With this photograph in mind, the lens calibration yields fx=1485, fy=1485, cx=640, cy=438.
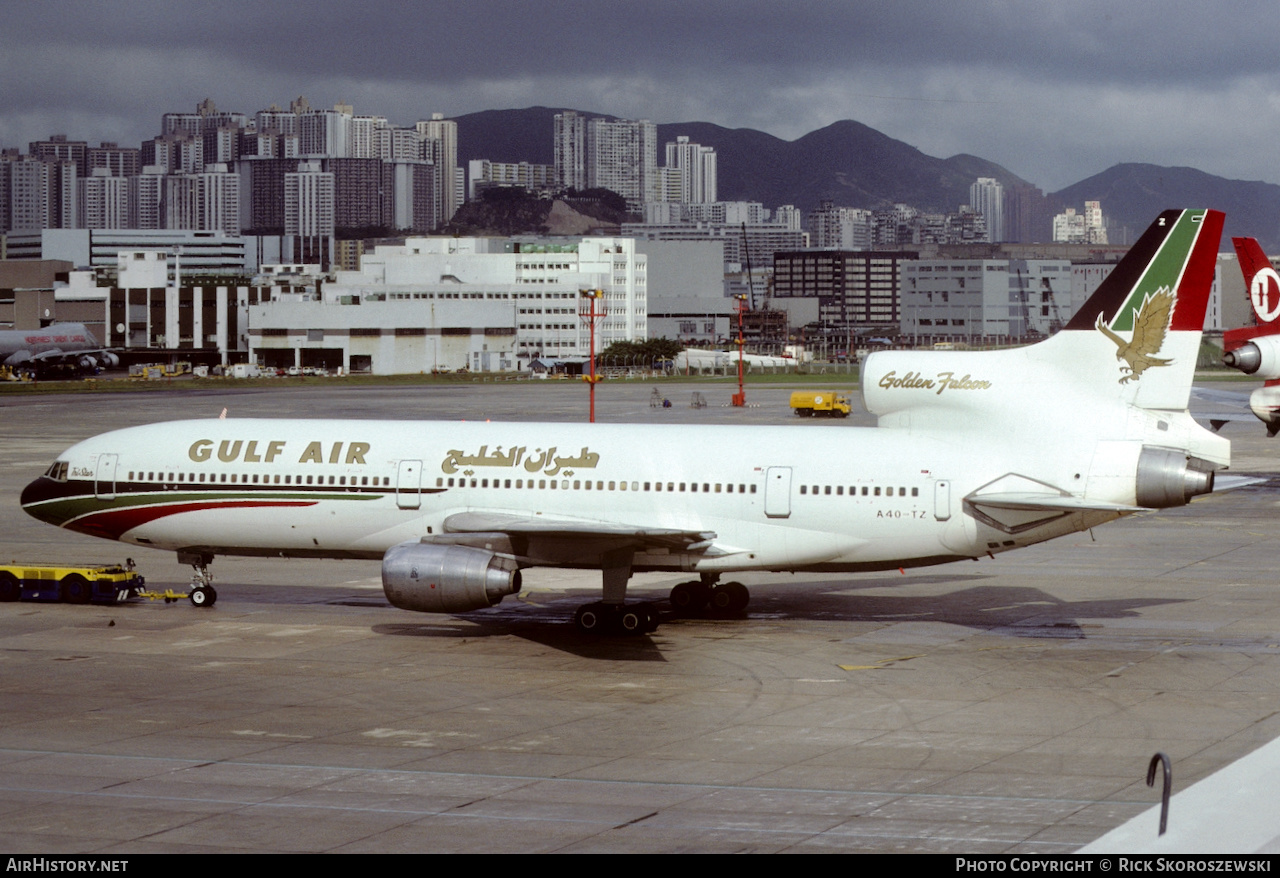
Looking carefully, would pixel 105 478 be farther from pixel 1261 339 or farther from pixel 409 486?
pixel 1261 339

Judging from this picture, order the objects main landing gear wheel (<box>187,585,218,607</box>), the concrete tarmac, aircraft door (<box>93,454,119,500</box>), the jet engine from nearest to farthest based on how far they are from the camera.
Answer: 1. the concrete tarmac
2. aircraft door (<box>93,454,119,500</box>)
3. main landing gear wheel (<box>187,585,218,607</box>)
4. the jet engine

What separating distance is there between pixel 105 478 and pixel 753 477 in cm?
1796

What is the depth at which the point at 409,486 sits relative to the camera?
3841 cm

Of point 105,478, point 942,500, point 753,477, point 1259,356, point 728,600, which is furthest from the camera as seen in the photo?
point 1259,356

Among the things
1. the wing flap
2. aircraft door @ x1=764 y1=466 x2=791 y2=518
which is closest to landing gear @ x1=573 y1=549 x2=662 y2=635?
aircraft door @ x1=764 y1=466 x2=791 y2=518

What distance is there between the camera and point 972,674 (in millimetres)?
32281

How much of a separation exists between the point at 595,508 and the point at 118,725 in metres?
13.9

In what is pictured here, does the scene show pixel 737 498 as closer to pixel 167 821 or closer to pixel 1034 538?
pixel 1034 538

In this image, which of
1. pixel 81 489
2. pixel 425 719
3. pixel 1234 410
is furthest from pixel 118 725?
pixel 1234 410

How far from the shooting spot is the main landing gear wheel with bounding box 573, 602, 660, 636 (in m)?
37.1

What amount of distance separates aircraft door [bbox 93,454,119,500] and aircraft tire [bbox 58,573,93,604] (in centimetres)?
261

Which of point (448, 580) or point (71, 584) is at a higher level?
point (448, 580)

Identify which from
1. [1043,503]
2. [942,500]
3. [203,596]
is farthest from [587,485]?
[203,596]

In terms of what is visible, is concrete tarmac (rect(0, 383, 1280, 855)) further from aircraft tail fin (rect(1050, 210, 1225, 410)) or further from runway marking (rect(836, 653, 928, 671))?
aircraft tail fin (rect(1050, 210, 1225, 410))
